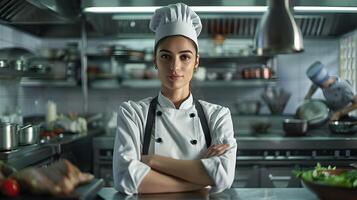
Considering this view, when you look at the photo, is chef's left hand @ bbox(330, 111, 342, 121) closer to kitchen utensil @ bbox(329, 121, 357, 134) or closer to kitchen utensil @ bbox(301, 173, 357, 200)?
kitchen utensil @ bbox(329, 121, 357, 134)

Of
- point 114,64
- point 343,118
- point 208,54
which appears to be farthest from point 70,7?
point 343,118

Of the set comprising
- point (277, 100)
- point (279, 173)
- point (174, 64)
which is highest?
point (174, 64)

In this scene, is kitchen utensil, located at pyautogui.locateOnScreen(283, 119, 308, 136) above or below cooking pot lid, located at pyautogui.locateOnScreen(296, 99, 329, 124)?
below

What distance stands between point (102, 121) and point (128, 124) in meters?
3.80

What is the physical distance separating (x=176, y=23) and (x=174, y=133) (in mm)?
500

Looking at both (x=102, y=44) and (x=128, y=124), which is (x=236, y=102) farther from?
(x=128, y=124)

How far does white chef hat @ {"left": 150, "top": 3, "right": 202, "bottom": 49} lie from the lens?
6.62 feet

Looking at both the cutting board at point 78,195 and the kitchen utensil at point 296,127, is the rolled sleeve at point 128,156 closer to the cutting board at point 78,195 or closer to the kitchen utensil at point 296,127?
the cutting board at point 78,195

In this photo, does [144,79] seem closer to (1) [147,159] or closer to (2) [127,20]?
(2) [127,20]

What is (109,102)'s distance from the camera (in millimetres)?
5922

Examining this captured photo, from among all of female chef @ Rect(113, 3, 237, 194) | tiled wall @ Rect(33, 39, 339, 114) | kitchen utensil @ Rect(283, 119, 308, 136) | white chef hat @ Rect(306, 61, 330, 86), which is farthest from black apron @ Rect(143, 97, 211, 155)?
tiled wall @ Rect(33, 39, 339, 114)

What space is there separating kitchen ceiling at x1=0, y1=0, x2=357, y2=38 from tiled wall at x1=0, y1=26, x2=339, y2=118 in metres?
0.19

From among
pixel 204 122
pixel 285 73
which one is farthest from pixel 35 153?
pixel 285 73

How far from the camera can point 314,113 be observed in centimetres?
474
